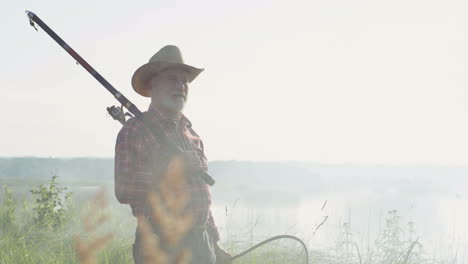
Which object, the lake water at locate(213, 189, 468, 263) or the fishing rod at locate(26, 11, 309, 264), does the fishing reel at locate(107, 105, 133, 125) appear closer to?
the fishing rod at locate(26, 11, 309, 264)

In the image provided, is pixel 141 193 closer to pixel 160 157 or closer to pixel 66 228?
pixel 160 157

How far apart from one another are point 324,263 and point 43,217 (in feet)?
15.3

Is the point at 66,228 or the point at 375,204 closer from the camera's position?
the point at 66,228

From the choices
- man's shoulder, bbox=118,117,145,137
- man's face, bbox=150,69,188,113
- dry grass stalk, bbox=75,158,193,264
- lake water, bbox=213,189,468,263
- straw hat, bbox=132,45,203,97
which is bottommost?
lake water, bbox=213,189,468,263

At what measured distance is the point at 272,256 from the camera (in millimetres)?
6066

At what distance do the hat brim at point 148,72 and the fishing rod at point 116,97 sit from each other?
25 centimetres

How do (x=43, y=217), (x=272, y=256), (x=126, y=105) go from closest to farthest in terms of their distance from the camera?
(x=126, y=105), (x=272, y=256), (x=43, y=217)

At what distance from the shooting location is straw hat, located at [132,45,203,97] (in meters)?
3.24

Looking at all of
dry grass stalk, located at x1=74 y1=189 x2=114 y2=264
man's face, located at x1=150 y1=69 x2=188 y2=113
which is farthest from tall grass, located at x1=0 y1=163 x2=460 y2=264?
man's face, located at x1=150 y1=69 x2=188 y2=113

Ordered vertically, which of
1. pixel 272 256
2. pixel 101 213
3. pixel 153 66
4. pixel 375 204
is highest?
pixel 153 66

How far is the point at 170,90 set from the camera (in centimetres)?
318

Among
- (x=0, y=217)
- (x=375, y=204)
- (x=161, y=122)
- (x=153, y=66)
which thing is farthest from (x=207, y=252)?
(x=375, y=204)

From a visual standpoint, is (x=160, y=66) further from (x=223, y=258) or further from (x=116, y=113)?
(x=223, y=258)

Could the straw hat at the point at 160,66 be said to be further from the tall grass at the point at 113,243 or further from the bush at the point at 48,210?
the bush at the point at 48,210
